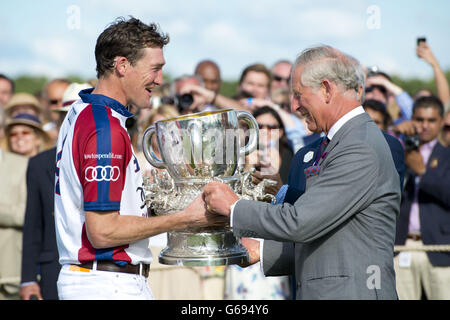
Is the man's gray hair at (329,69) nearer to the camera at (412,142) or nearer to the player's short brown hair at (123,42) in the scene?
the player's short brown hair at (123,42)

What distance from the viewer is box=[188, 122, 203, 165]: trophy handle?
10.9 ft

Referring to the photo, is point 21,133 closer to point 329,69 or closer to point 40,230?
point 40,230

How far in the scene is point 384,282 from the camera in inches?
123

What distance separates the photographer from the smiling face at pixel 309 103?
3357 mm

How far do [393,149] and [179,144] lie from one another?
167 centimetres

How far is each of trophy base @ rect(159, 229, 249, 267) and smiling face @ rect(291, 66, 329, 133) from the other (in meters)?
0.73

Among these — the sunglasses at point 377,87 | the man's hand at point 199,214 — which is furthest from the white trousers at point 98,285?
the sunglasses at point 377,87

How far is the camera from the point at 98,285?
3.25 meters

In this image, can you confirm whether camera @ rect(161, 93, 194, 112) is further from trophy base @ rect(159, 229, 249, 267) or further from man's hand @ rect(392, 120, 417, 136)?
trophy base @ rect(159, 229, 249, 267)

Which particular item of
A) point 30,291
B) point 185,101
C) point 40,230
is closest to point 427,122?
point 185,101

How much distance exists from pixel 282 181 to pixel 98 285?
2738 mm

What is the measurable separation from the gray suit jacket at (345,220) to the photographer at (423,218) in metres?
3.02

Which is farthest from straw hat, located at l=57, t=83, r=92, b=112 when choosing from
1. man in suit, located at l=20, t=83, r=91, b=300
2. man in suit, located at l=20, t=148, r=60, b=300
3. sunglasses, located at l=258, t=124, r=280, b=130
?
sunglasses, located at l=258, t=124, r=280, b=130

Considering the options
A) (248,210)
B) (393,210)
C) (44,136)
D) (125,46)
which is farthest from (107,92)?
(44,136)
